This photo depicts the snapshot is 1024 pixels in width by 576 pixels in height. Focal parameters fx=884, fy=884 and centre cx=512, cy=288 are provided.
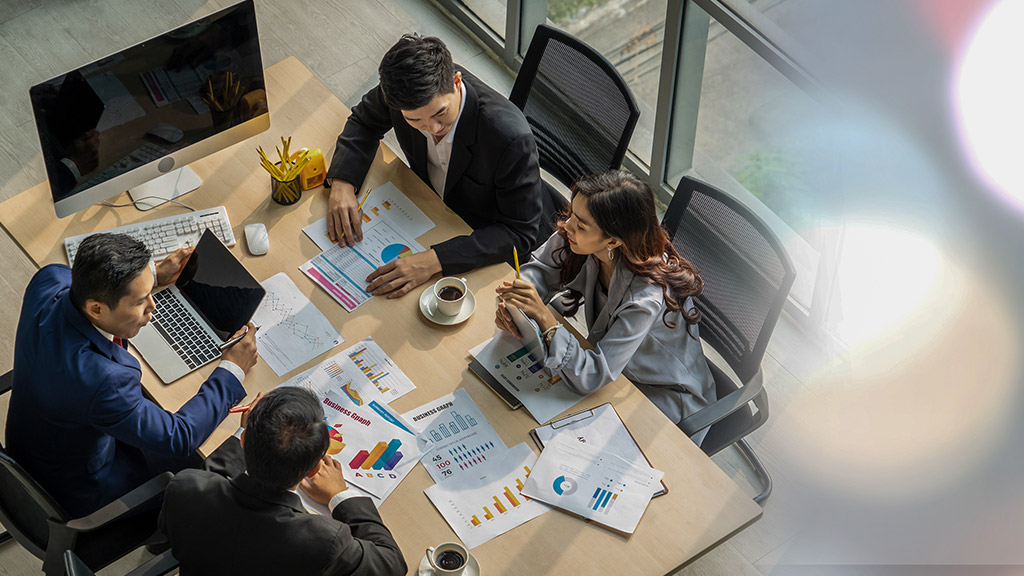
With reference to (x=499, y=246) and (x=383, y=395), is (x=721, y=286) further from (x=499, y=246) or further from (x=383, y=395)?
(x=383, y=395)

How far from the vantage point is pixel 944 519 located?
3.67ft

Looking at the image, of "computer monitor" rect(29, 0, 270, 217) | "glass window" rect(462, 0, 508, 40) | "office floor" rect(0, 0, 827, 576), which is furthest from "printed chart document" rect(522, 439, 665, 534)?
"glass window" rect(462, 0, 508, 40)

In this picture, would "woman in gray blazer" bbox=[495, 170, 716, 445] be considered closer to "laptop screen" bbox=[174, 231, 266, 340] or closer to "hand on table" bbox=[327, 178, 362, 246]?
"hand on table" bbox=[327, 178, 362, 246]

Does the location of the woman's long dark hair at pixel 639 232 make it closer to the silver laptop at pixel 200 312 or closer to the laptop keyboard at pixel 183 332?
the silver laptop at pixel 200 312

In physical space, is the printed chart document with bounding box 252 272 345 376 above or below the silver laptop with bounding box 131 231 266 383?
above

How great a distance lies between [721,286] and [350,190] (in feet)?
3.89

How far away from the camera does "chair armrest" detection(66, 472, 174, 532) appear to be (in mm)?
2102

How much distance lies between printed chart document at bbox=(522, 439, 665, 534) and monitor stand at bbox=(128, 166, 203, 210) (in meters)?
1.44

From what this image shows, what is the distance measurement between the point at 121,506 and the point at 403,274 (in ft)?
3.15

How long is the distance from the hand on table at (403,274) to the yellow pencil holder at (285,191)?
0.42 m

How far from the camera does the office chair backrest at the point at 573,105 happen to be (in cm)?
294

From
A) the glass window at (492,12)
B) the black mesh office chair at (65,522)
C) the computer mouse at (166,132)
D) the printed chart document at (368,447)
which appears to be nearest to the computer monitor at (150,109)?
the computer mouse at (166,132)

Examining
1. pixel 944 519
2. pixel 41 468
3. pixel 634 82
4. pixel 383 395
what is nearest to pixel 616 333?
pixel 383 395

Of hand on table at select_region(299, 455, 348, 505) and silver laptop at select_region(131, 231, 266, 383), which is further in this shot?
silver laptop at select_region(131, 231, 266, 383)
